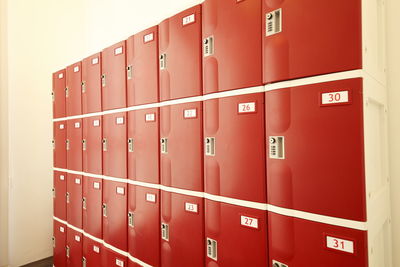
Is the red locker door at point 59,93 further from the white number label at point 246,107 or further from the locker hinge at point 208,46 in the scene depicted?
the white number label at point 246,107

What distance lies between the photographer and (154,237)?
4.80 feet

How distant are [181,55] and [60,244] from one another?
2.18m

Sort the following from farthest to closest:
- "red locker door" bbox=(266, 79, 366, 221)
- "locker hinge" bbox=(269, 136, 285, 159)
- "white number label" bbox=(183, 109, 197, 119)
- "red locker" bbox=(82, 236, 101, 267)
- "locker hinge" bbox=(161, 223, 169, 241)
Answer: "red locker" bbox=(82, 236, 101, 267)
"locker hinge" bbox=(161, 223, 169, 241)
"white number label" bbox=(183, 109, 197, 119)
"locker hinge" bbox=(269, 136, 285, 159)
"red locker door" bbox=(266, 79, 366, 221)

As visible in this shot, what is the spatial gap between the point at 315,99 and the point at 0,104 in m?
2.93

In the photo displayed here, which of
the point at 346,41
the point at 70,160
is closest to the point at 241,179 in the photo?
the point at 346,41

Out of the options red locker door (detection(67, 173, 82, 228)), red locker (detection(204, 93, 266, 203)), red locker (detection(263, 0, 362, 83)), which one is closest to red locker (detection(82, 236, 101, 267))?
red locker door (detection(67, 173, 82, 228))

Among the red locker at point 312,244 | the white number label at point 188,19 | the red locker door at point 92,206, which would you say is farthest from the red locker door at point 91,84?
the red locker at point 312,244

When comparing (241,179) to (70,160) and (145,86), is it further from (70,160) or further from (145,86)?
(70,160)

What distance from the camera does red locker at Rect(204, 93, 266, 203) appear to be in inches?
39.2

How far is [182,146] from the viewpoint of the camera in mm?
1306

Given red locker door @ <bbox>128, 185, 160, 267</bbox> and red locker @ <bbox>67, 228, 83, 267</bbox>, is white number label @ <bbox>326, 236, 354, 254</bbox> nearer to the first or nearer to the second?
red locker door @ <bbox>128, 185, 160, 267</bbox>

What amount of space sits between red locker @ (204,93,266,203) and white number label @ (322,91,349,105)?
0.76 ft

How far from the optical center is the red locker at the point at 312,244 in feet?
2.50

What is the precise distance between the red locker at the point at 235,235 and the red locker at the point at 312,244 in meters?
0.04
